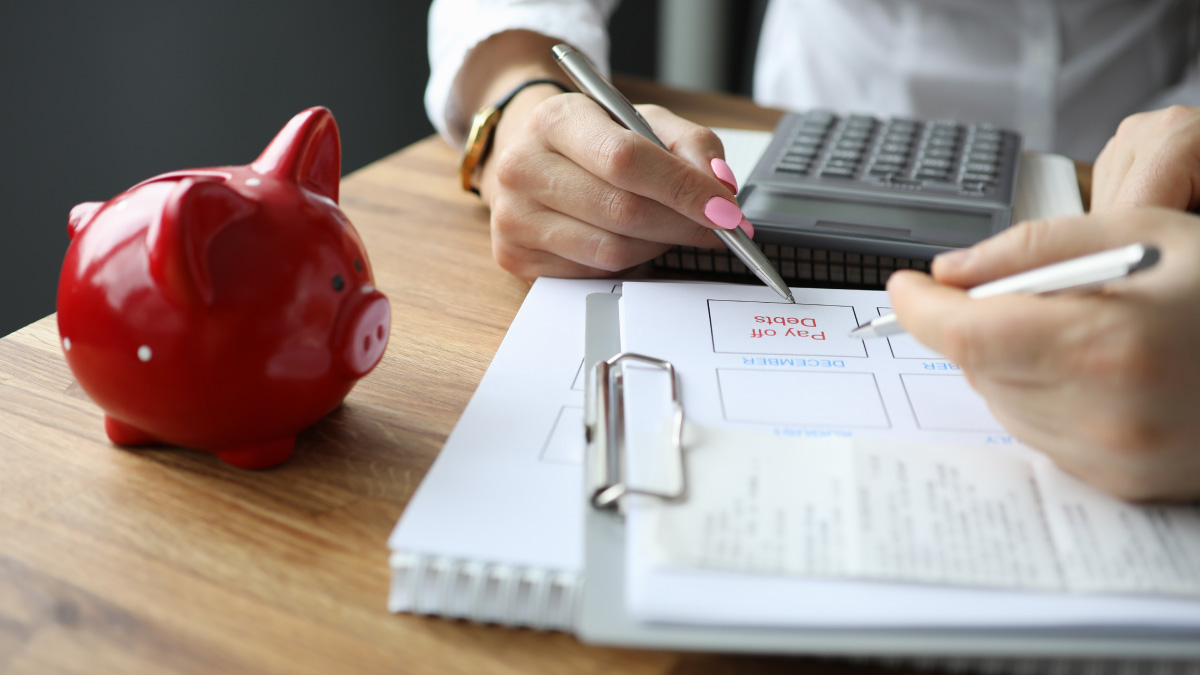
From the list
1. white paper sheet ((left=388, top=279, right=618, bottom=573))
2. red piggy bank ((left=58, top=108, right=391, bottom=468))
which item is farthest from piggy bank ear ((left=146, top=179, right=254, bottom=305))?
white paper sheet ((left=388, top=279, right=618, bottom=573))

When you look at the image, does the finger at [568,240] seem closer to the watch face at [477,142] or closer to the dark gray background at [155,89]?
the watch face at [477,142]

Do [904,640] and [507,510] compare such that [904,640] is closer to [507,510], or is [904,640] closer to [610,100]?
[507,510]

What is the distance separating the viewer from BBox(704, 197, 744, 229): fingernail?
462mm

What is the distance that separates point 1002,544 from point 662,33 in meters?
1.68

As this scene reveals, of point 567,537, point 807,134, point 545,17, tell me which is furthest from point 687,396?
point 545,17

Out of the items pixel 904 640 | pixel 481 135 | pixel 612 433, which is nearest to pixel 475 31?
pixel 481 135

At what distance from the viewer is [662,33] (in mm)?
1811

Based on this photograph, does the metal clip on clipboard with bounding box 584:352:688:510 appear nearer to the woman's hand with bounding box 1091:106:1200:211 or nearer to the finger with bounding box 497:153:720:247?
the finger with bounding box 497:153:720:247

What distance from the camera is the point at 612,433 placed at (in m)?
0.34

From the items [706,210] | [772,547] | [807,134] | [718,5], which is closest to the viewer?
[772,547]

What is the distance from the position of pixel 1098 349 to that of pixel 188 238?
0.32 meters

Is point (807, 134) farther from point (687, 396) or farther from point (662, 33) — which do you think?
point (662, 33)

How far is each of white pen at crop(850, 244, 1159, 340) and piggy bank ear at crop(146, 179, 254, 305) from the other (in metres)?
0.29

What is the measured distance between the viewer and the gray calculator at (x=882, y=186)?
1.65 ft
